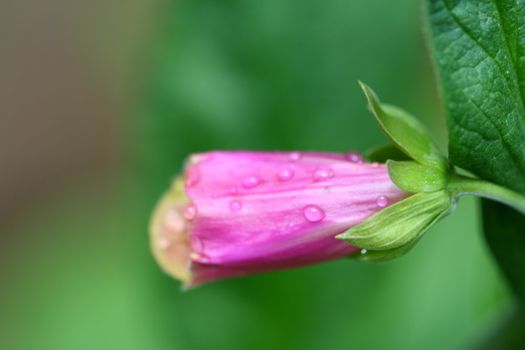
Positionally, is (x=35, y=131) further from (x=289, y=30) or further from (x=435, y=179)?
(x=435, y=179)

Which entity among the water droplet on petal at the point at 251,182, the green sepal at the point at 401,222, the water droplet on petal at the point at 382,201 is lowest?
the green sepal at the point at 401,222

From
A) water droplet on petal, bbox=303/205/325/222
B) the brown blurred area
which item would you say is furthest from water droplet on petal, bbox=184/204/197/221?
the brown blurred area

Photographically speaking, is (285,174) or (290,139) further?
(290,139)

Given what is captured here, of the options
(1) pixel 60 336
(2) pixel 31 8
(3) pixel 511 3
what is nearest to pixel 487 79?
(3) pixel 511 3

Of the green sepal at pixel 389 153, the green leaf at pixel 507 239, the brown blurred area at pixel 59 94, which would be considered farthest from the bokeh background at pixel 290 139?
the brown blurred area at pixel 59 94

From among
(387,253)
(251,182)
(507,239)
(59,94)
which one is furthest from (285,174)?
(59,94)

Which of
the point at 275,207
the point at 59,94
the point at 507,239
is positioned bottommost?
the point at 507,239

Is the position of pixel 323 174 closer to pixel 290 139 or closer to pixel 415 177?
pixel 415 177

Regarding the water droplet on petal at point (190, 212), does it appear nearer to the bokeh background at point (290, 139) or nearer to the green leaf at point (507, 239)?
the green leaf at point (507, 239)
